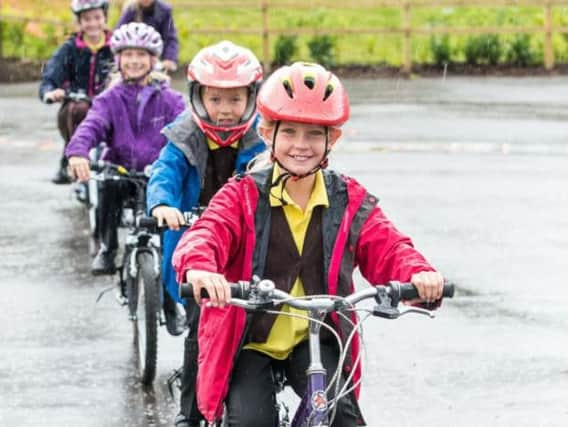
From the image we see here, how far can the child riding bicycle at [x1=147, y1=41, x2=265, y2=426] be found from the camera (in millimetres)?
7086

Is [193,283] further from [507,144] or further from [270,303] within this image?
[507,144]

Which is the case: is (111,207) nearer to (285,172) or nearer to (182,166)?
(182,166)

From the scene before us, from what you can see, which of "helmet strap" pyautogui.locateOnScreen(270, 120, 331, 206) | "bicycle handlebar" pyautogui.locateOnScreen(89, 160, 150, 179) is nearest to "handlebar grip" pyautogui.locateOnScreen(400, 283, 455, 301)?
"helmet strap" pyautogui.locateOnScreen(270, 120, 331, 206)

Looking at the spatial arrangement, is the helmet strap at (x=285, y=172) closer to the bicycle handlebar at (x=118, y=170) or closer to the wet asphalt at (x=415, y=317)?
the wet asphalt at (x=415, y=317)

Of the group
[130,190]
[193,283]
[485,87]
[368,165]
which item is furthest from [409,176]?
[193,283]

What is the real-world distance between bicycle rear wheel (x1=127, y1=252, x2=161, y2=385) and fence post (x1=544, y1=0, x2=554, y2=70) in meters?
19.4

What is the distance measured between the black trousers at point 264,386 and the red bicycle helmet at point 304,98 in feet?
2.43

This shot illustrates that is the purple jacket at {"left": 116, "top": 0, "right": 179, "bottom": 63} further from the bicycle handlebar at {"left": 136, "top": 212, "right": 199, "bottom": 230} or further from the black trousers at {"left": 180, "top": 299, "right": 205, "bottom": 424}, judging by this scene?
the black trousers at {"left": 180, "top": 299, "right": 205, "bottom": 424}

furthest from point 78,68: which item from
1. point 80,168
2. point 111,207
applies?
point 80,168

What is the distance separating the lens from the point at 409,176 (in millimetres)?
16312

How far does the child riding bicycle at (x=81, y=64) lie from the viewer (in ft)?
43.9

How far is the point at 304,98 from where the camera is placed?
5371 mm

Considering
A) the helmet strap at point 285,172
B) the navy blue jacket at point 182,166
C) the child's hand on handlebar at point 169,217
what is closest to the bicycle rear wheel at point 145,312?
the navy blue jacket at point 182,166

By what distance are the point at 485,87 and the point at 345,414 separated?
21008 millimetres
